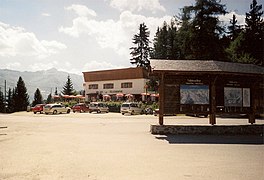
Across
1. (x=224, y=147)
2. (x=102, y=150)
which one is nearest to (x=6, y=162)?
(x=102, y=150)

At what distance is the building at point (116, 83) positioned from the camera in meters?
64.3

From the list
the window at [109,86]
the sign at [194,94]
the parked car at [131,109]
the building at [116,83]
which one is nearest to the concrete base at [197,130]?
the sign at [194,94]

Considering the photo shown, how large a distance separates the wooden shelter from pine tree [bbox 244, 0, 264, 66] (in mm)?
27820

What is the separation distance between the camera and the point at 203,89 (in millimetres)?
17781

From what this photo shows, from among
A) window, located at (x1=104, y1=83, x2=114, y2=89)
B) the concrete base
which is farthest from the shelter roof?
window, located at (x1=104, y1=83, x2=114, y2=89)

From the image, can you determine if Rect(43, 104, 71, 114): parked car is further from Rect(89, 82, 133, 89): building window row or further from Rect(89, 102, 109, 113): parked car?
Rect(89, 82, 133, 89): building window row

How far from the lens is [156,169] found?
8055mm

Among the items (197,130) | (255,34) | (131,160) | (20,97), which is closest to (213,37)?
(255,34)

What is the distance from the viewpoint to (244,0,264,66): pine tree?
46562 millimetres

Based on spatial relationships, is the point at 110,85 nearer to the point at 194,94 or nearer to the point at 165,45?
the point at 165,45

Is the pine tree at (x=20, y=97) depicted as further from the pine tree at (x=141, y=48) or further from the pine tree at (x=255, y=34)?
the pine tree at (x=255, y=34)

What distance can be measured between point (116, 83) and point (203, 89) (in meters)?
50.8

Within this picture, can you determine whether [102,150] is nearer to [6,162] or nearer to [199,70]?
[6,162]

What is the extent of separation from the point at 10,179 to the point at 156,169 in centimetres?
372
